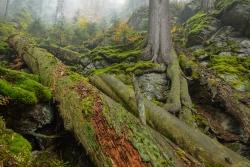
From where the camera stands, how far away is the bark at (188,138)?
5137 mm

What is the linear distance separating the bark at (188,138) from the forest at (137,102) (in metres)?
0.02

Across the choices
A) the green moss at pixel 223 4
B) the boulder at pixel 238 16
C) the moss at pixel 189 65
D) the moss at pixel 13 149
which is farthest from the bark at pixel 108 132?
the green moss at pixel 223 4

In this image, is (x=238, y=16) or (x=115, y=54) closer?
(x=115, y=54)

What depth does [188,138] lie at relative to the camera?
5617 millimetres

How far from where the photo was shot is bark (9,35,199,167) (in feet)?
13.7

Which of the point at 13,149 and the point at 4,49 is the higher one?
the point at 4,49

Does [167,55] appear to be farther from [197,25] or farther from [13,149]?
[13,149]

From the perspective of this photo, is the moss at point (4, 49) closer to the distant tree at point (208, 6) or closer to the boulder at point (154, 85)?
the boulder at point (154, 85)

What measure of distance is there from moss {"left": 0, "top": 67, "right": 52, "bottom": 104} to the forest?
19mm

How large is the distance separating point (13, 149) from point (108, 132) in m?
1.34

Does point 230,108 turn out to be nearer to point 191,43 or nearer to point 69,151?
point 69,151

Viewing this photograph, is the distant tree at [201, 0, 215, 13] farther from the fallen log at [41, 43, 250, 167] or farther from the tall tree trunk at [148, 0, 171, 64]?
the fallen log at [41, 43, 250, 167]

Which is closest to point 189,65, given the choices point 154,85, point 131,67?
point 154,85

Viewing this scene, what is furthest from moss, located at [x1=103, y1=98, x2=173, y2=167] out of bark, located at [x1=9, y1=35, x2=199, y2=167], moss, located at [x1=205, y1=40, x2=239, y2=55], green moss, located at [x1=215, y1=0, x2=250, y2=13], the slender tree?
green moss, located at [x1=215, y1=0, x2=250, y2=13]
